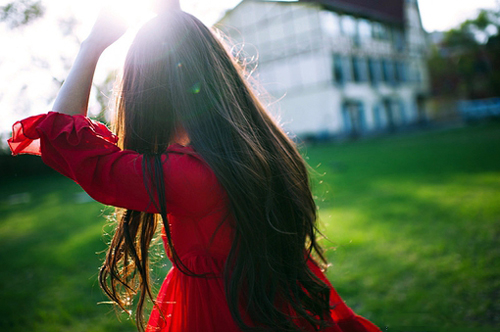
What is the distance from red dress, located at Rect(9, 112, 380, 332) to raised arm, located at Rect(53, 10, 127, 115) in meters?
0.06

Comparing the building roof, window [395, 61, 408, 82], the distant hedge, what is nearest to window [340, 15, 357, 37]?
the building roof

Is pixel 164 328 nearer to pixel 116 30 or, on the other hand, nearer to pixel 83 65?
pixel 83 65

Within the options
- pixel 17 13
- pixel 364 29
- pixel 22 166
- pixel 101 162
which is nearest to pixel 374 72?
pixel 364 29

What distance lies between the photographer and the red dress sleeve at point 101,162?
37.9 inches

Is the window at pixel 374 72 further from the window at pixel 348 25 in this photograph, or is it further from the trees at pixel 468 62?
the trees at pixel 468 62

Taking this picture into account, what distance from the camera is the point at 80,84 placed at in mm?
1065

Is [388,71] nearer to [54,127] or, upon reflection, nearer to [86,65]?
[86,65]

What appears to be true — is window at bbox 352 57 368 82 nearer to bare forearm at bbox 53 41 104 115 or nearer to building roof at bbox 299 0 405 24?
building roof at bbox 299 0 405 24

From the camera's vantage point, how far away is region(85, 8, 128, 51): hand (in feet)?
3.66

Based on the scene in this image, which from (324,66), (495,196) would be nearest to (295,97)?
(324,66)

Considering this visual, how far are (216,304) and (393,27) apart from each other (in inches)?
1221

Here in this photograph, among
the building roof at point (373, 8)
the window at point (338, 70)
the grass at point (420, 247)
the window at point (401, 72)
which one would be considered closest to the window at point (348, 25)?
the building roof at point (373, 8)

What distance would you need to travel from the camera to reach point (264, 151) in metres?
1.16

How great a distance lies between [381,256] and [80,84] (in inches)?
145
